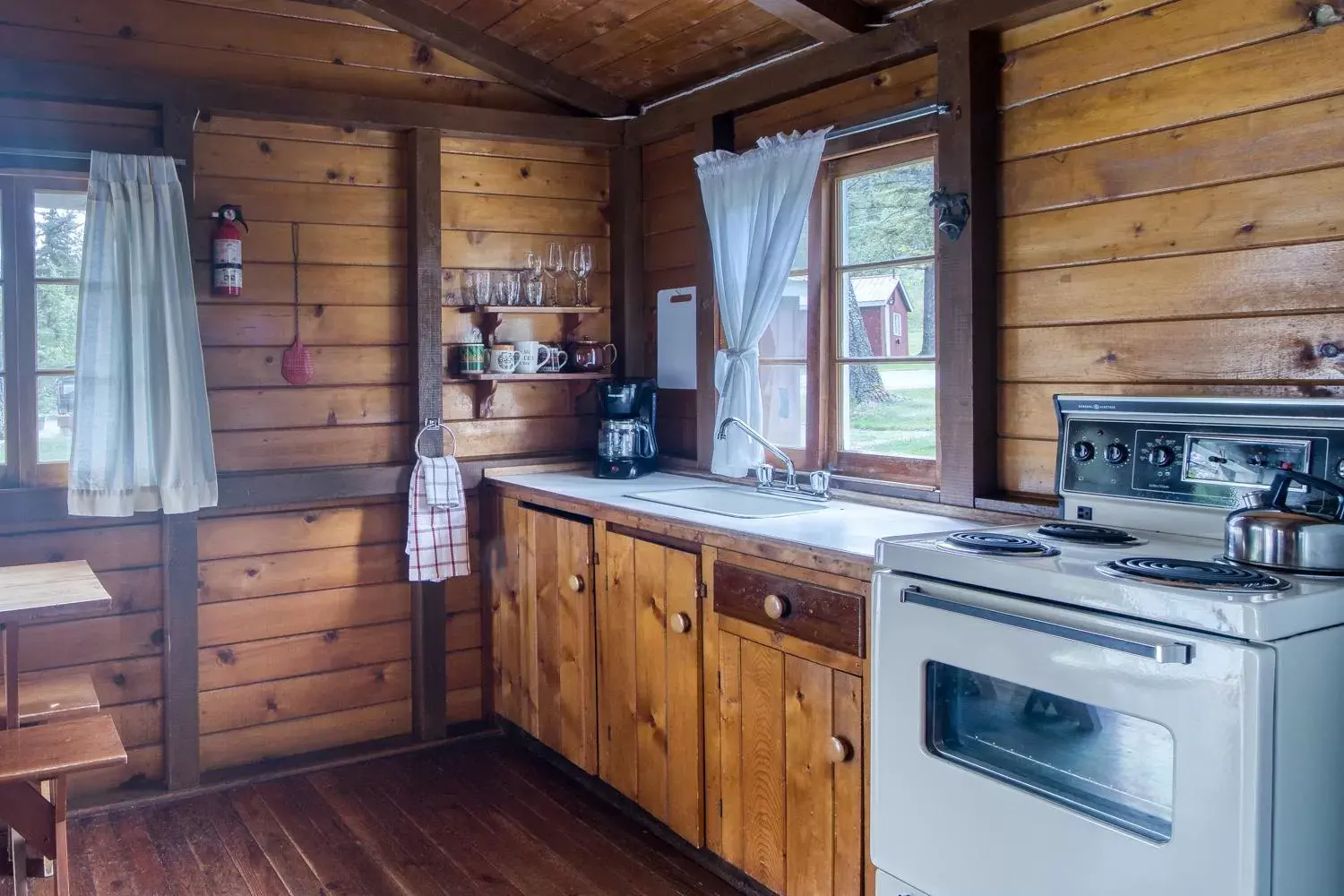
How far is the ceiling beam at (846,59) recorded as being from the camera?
252cm

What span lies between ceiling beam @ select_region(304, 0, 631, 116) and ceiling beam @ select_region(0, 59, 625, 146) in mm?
72

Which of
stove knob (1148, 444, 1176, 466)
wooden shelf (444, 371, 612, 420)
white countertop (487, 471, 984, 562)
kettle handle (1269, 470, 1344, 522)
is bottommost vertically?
white countertop (487, 471, 984, 562)

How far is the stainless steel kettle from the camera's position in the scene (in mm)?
1676

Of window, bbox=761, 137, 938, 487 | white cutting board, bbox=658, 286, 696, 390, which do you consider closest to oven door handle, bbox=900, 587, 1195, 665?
window, bbox=761, 137, 938, 487

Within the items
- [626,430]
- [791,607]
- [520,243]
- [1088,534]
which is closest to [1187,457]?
[1088,534]

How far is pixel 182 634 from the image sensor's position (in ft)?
11.0

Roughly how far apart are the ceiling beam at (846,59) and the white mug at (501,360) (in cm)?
88

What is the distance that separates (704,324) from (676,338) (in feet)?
0.68

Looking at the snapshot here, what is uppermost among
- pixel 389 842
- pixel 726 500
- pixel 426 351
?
pixel 426 351

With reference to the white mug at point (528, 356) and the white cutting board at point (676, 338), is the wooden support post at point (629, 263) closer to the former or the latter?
the white cutting board at point (676, 338)

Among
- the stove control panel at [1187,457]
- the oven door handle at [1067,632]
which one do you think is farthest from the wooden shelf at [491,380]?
the oven door handle at [1067,632]

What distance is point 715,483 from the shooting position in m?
3.48

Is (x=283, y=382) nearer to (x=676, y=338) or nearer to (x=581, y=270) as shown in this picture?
(x=581, y=270)

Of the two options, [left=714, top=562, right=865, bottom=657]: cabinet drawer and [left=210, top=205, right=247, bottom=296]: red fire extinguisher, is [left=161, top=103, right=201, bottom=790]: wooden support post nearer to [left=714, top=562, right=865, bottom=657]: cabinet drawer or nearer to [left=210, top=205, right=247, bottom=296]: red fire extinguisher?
[left=210, top=205, right=247, bottom=296]: red fire extinguisher
